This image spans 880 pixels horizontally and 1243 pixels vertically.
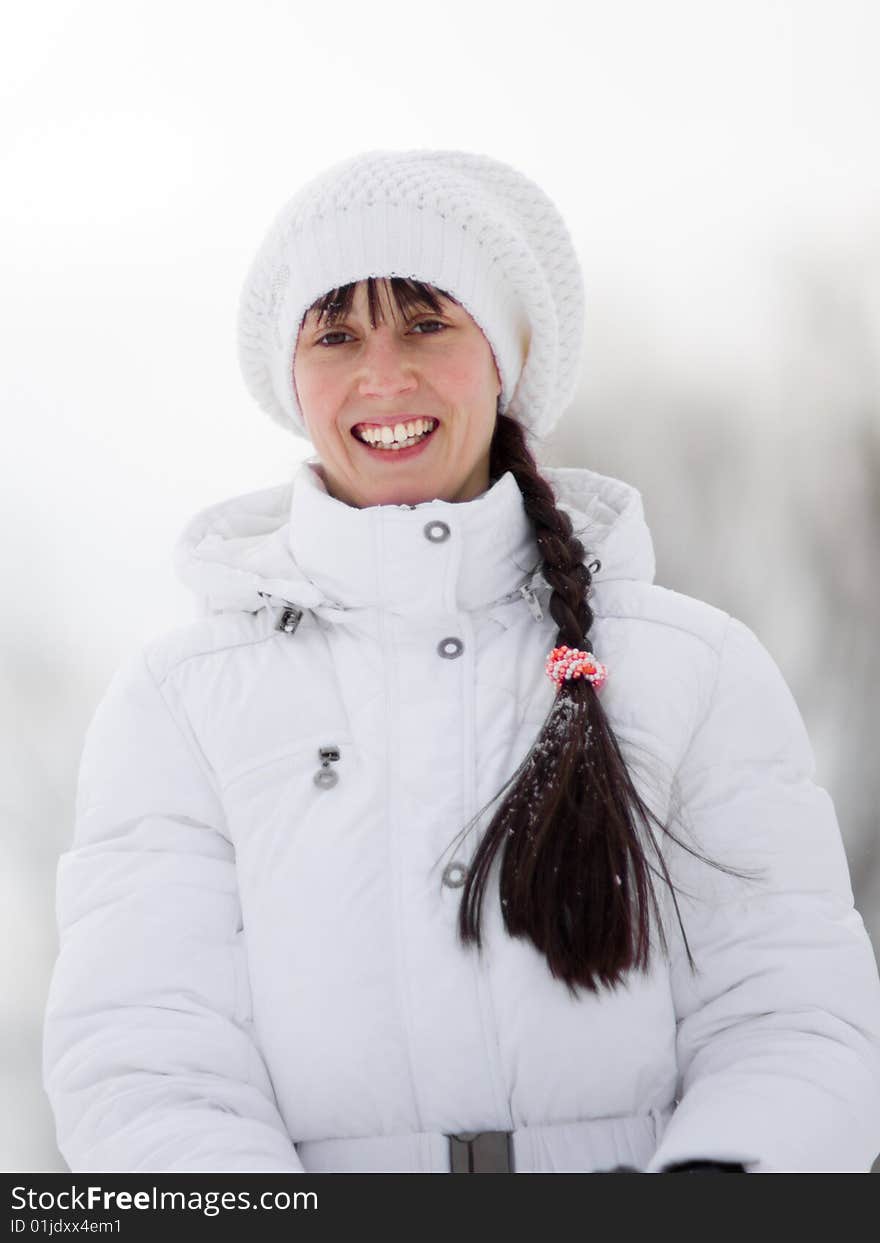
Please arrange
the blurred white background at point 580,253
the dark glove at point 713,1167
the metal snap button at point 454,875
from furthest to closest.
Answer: the blurred white background at point 580,253
the metal snap button at point 454,875
the dark glove at point 713,1167

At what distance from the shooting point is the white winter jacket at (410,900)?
3.51 feet

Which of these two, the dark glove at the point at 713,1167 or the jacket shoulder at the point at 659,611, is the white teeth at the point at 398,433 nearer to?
the jacket shoulder at the point at 659,611

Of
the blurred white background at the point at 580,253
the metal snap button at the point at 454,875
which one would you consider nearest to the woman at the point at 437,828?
the metal snap button at the point at 454,875

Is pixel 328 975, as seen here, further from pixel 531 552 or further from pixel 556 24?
pixel 556 24

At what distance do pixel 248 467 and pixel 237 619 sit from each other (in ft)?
2.62

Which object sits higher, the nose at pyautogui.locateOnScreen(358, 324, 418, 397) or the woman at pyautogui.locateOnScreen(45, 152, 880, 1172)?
the nose at pyautogui.locateOnScreen(358, 324, 418, 397)

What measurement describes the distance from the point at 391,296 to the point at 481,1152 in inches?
34.0

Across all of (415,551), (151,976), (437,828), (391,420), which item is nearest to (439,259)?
(391,420)

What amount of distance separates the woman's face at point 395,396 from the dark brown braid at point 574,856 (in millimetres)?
319

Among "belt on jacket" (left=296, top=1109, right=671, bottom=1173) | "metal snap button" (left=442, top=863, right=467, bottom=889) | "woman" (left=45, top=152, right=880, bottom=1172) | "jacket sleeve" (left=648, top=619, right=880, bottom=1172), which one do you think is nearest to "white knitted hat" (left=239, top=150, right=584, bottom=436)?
"woman" (left=45, top=152, right=880, bottom=1172)

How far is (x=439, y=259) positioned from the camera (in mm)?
1264

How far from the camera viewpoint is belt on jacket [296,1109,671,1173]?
1.07 m

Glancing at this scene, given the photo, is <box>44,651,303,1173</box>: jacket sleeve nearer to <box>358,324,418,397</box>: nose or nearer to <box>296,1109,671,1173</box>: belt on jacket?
<box>296,1109,671,1173</box>: belt on jacket

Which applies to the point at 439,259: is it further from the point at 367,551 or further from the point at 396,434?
the point at 367,551
